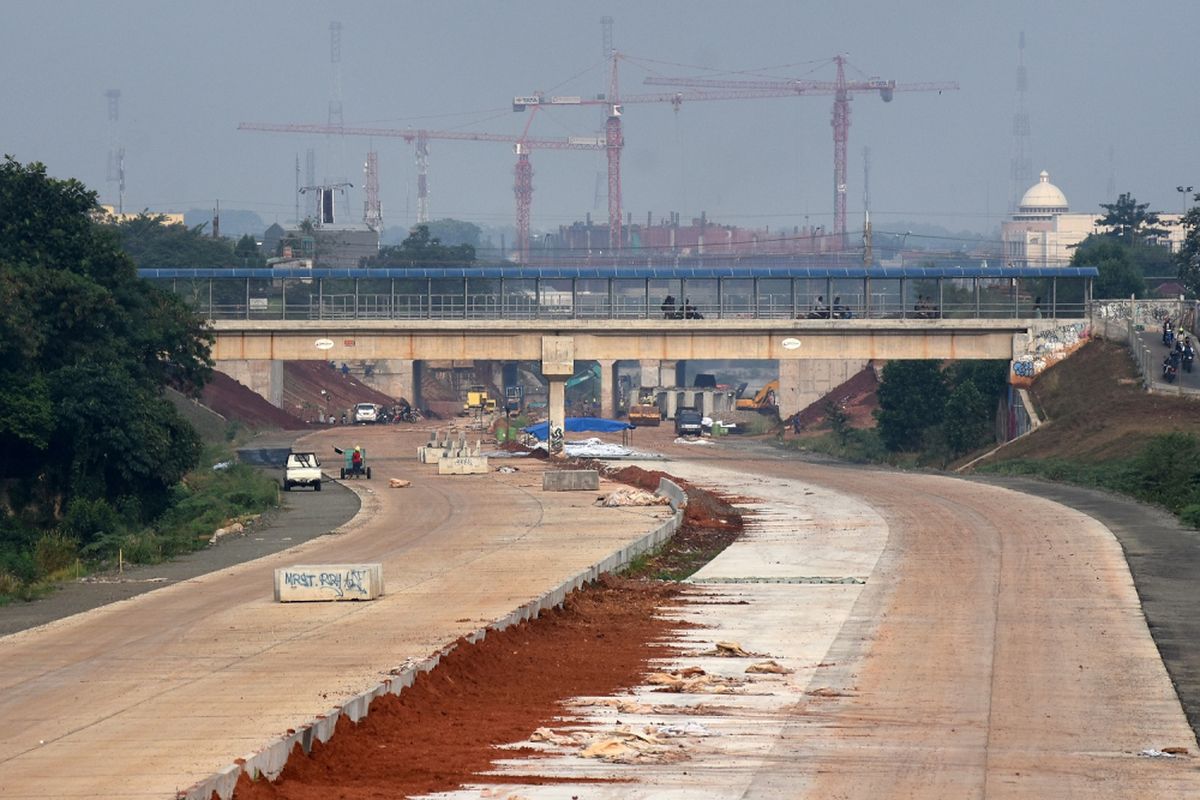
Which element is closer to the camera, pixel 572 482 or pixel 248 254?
pixel 572 482

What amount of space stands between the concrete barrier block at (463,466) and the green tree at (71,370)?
598 inches

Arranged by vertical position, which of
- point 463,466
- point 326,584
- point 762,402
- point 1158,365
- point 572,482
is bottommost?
point 762,402

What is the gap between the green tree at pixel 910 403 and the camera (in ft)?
350

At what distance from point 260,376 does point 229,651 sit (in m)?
119

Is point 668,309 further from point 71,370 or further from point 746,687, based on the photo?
point 746,687

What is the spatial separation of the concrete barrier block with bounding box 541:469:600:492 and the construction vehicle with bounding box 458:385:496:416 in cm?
8864

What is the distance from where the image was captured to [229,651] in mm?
27844

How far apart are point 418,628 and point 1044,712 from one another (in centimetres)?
1119

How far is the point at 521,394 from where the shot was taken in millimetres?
182375

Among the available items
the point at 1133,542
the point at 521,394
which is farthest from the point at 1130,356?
the point at 521,394

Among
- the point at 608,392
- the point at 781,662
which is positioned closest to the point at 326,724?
the point at 781,662

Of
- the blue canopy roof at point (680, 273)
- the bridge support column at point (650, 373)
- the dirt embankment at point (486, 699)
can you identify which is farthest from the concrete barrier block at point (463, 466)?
the bridge support column at point (650, 373)

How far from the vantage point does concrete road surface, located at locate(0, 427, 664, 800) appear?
19.3 meters

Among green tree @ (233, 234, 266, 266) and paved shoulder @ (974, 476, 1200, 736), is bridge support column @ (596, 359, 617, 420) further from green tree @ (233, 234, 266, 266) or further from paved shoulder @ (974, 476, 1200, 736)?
paved shoulder @ (974, 476, 1200, 736)
